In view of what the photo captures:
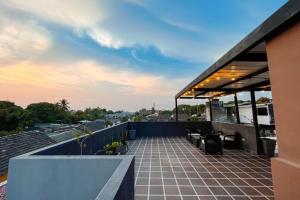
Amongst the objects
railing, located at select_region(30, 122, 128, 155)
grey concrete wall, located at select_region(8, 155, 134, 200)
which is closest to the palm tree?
railing, located at select_region(30, 122, 128, 155)

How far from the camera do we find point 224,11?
8.77m

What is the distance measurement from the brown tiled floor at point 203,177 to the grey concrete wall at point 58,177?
4.19 ft

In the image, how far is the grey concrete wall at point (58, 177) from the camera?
2369mm

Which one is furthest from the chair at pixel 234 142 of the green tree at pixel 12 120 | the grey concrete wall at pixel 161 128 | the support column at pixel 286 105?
the green tree at pixel 12 120

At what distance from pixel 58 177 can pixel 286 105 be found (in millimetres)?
3172

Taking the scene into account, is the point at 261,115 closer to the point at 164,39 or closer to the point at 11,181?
the point at 164,39

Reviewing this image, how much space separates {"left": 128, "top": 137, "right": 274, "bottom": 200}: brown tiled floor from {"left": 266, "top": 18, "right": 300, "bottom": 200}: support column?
1.16m

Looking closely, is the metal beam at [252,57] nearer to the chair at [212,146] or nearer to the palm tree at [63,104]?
the chair at [212,146]

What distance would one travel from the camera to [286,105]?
2.32 meters

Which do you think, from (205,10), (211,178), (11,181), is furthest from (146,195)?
(205,10)

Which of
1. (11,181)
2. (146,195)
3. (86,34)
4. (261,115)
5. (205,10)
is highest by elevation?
(205,10)

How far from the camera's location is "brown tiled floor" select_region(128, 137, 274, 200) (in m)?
3.39

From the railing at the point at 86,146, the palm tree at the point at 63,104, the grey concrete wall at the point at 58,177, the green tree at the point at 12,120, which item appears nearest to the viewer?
the grey concrete wall at the point at 58,177

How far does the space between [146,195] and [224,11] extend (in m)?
9.01
